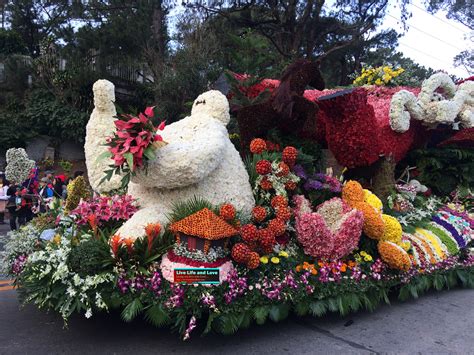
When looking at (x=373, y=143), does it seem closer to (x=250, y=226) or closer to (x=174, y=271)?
(x=250, y=226)

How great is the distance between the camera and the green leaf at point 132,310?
3.22 m

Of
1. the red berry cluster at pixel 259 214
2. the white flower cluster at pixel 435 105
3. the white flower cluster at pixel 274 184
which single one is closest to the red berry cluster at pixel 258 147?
the white flower cluster at pixel 274 184

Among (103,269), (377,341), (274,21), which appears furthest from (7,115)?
(377,341)

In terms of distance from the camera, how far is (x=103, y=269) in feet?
11.1

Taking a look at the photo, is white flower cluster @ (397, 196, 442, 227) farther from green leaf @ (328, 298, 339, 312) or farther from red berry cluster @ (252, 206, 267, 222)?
red berry cluster @ (252, 206, 267, 222)

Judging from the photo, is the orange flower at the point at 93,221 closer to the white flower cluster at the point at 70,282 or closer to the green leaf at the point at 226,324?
the white flower cluster at the point at 70,282

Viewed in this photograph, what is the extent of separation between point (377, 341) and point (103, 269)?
227cm

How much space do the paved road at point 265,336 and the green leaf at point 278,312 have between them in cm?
20

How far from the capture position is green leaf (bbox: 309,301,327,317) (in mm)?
3739

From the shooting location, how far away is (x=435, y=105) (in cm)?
550

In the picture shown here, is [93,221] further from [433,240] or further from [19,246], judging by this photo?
[433,240]

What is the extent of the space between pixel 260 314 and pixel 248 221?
890mm

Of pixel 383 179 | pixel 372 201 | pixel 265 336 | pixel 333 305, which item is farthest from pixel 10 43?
pixel 333 305

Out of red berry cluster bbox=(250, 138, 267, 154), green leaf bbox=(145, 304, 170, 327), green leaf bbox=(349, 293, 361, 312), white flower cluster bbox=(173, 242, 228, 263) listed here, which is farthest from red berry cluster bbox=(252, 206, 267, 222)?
green leaf bbox=(145, 304, 170, 327)
